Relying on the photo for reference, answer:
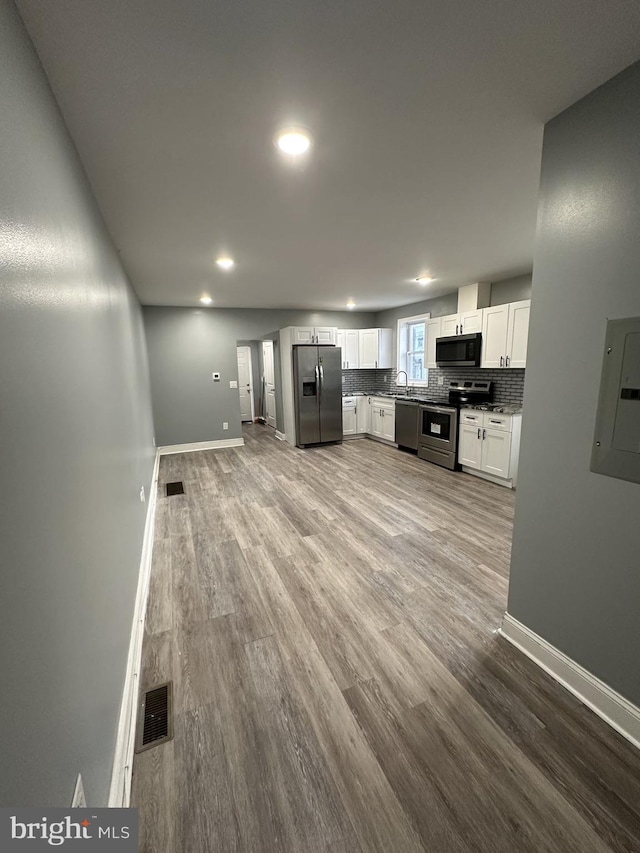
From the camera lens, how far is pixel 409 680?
1.71m

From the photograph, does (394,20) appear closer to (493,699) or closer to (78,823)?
(78,823)

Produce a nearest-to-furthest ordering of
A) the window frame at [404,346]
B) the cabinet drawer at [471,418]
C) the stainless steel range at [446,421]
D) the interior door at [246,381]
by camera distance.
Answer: the cabinet drawer at [471,418]
the stainless steel range at [446,421]
the window frame at [404,346]
the interior door at [246,381]

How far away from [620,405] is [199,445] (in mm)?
6001

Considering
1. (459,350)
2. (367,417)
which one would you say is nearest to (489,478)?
(459,350)

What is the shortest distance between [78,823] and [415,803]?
1091 millimetres

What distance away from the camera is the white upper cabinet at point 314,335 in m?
6.08

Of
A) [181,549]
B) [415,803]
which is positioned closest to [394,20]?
[415,803]

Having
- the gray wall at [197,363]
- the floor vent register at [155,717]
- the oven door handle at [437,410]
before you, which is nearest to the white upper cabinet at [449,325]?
the oven door handle at [437,410]

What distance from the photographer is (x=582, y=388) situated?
1.50 metres

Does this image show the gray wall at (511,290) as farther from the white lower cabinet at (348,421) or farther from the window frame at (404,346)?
the white lower cabinet at (348,421)

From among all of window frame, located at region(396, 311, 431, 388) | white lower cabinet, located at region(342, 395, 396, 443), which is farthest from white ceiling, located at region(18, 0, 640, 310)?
white lower cabinet, located at region(342, 395, 396, 443)

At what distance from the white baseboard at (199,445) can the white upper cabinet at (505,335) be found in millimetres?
4384

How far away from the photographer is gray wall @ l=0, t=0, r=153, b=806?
0.67m

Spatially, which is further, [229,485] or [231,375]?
[231,375]
